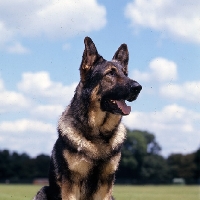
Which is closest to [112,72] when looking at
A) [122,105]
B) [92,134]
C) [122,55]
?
[122,105]

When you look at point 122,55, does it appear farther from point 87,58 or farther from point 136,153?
point 136,153

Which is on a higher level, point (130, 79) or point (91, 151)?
point (130, 79)

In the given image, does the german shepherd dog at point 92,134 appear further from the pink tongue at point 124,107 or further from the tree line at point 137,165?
the tree line at point 137,165

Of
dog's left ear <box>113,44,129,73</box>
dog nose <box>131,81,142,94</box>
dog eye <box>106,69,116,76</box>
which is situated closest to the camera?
→ dog nose <box>131,81,142,94</box>

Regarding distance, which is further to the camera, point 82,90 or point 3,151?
point 3,151

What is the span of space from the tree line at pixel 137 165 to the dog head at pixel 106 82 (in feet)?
260

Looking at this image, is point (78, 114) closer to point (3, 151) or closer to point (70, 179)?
point (70, 179)

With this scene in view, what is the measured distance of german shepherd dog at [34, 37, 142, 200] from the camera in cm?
717

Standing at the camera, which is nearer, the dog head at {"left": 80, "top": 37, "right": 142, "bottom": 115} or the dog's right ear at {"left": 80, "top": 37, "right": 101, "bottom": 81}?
the dog head at {"left": 80, "top": 37, "right": 142, "bottom": 115}

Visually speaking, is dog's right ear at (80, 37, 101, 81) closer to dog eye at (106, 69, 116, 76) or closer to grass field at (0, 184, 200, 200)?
dog eye at (106, 69, 116, 76)

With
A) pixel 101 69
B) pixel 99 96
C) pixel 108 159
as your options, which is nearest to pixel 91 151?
pixel 108 159

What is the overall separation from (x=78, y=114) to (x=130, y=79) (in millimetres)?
1017

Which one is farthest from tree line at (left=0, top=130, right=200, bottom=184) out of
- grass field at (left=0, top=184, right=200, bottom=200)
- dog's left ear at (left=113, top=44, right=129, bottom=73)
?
dog's left ear at (left=113, top=44, right=129, bottom=73)

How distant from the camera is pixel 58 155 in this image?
7375mm
